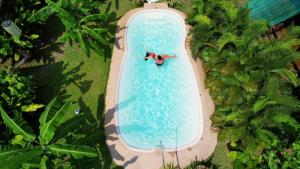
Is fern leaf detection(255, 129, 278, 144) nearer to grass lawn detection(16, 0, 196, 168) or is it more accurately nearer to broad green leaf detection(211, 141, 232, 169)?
broad green leaf detection(211, 141, 232, 169)

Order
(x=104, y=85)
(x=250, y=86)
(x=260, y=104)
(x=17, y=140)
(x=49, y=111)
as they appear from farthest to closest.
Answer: (x=104, y=85) < (x=250, y=86) < (x=17, y=140) < (x=260, y=104) < (x=49, y=111)

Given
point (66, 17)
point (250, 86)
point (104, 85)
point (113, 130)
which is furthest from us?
point (104, 85)

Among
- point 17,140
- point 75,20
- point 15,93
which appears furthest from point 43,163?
point 75,20

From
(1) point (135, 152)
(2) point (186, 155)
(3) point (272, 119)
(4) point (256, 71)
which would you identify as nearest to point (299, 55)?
(4) point (256, 71)

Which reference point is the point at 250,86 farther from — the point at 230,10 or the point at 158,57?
the point at 158,57

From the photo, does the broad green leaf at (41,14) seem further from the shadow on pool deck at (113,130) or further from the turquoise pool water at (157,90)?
the shadow on pool deck at (113,130)

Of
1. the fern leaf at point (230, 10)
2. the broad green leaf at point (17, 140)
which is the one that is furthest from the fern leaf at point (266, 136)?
the broad green leaf at point (17, 140)

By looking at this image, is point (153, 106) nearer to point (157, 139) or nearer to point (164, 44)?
point (157, 139)

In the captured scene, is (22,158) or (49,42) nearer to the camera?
(22,158)

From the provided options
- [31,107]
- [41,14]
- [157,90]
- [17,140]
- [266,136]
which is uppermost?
[41,14]
